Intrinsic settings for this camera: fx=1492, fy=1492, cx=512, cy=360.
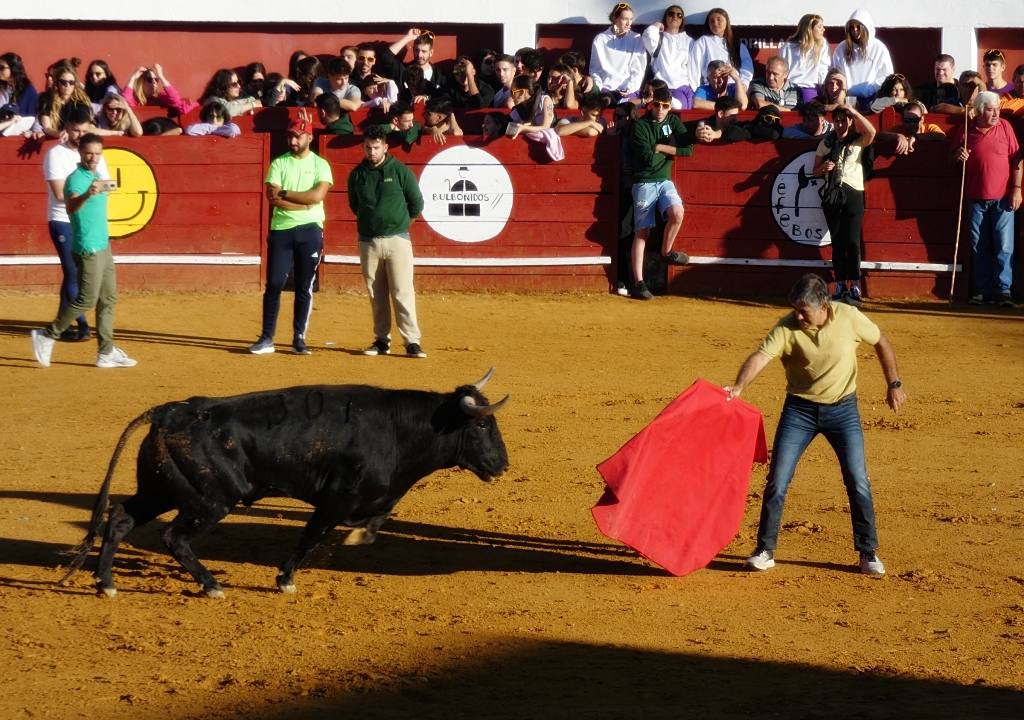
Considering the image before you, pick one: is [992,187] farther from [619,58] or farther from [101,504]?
[101,504]

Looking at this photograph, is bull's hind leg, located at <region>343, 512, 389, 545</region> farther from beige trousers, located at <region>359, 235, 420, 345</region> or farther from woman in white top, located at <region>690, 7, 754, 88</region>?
woman in white top, located at <region>690, 7, 754, 88</region>

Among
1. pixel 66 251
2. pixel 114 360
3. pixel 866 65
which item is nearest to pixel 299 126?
pixel 66 251

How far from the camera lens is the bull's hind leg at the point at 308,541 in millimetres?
6102

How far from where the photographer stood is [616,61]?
15.1m

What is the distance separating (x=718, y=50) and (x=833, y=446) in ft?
30.3

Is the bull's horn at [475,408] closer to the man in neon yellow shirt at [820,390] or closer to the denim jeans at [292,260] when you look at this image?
the man in neon yellow shirt at [820,390]

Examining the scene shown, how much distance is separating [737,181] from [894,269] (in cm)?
169

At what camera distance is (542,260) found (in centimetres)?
1424

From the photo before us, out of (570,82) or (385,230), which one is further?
(570,82)

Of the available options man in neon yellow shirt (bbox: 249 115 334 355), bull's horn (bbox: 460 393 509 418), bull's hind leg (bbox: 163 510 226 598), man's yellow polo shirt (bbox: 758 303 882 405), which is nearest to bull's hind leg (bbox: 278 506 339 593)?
bull's hind leg (bbox: 163 510 226 598)

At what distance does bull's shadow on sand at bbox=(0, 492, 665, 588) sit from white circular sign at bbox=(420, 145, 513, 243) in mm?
7097

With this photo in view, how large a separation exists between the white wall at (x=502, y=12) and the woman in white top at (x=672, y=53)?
120 cm

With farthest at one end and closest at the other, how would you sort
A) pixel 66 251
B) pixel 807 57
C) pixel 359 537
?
1. pixel 807 57
2. pixel 66 251
3. pixel 359 537

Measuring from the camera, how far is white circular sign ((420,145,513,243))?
14.0 m
